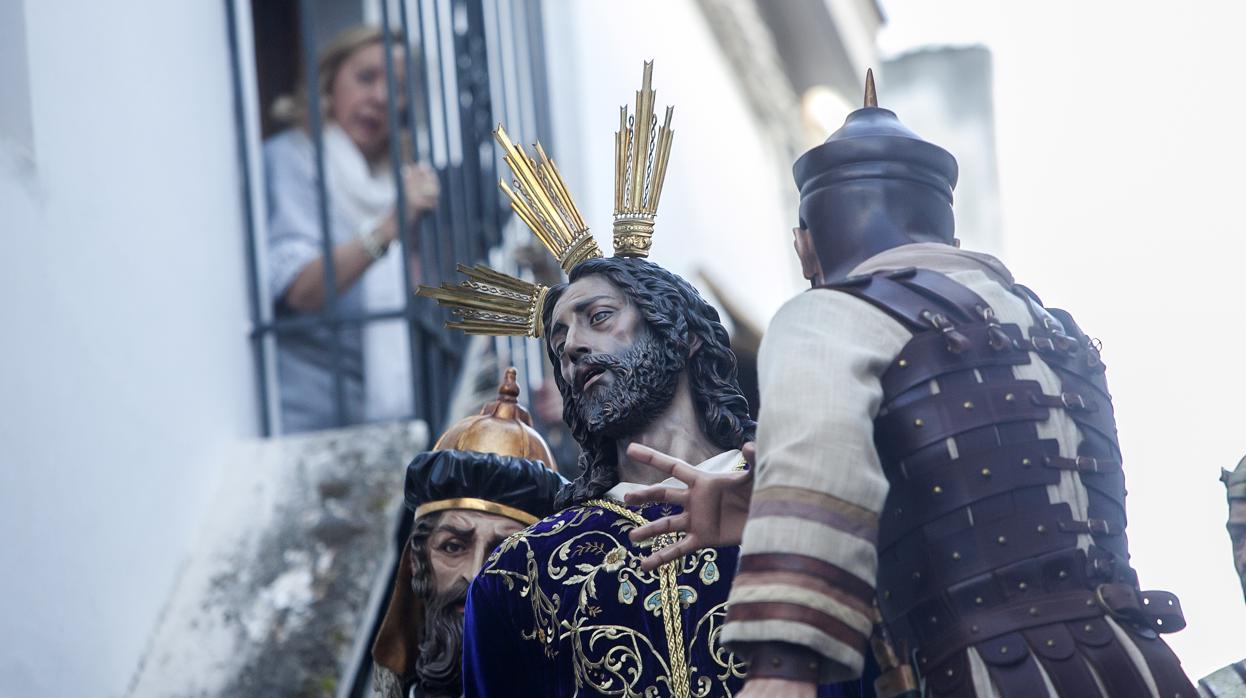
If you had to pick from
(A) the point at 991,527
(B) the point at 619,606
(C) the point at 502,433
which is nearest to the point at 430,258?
(C) the point at 502,433

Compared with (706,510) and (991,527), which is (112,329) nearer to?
(706,510)

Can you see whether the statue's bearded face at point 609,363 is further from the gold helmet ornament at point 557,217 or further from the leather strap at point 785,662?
the leather strap at point 785,662

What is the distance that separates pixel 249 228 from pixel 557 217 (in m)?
2.75

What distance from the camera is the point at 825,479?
10.9ft

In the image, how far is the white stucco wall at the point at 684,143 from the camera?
36.0 feet

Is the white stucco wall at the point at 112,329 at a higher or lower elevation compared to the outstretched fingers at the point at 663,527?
higher

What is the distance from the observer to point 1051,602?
3.39 m

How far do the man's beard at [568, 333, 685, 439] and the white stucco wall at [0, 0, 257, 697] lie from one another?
1730mm

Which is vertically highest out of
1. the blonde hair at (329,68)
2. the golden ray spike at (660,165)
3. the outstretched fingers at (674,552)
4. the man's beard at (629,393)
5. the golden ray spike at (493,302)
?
the blonde hair at (329,68)

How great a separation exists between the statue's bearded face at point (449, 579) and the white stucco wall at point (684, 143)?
492 centimetres

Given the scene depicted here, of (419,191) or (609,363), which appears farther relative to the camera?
(419,191)

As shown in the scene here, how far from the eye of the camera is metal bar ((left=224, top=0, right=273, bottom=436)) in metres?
7.32

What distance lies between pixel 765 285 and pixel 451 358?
9.24m

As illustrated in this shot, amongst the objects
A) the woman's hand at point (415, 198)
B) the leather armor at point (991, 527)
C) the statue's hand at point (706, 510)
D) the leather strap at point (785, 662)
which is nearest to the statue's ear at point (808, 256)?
the leather armor at point (991, 527)
